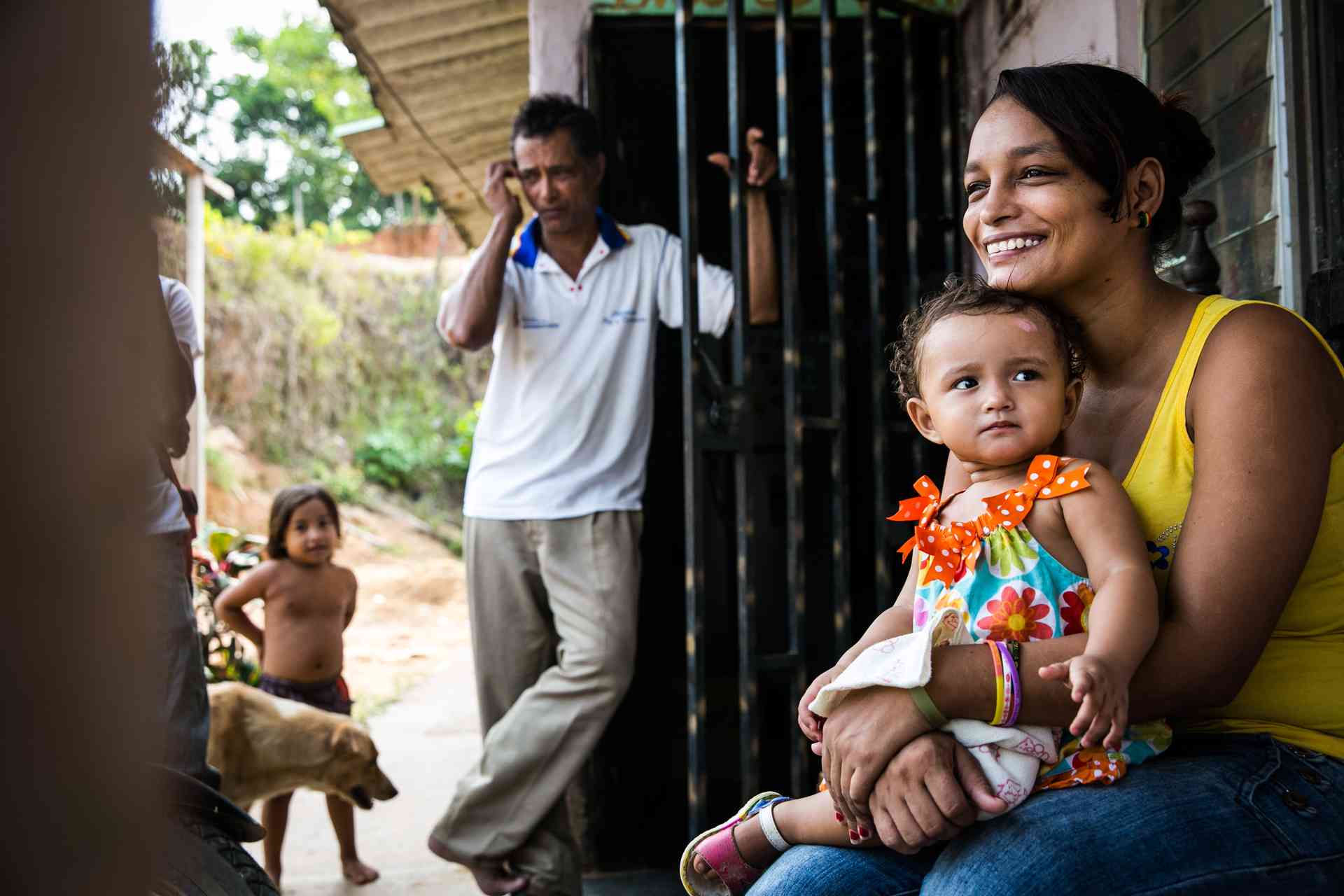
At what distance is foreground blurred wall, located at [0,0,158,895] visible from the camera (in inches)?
19.5

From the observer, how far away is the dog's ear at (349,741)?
3.53 m

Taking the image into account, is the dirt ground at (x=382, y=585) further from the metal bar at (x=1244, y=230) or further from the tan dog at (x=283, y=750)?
the metal bar at (x=1244, y=230)

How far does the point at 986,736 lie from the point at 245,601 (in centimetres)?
345

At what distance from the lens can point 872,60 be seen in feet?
10.5

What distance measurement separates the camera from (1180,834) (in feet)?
3.82

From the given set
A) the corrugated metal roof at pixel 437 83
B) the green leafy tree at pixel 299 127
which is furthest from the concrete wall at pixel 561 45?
the green leafy tree at pixel 299 127

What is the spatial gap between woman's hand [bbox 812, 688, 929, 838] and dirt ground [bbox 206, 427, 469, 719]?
18.9 ft

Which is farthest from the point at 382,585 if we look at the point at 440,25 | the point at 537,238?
the point at 537,238

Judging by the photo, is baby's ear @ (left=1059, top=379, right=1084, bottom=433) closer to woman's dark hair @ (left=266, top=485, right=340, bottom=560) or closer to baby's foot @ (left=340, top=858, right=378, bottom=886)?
baby's foot @ (left=340, top=858, right=378, bottom=886)

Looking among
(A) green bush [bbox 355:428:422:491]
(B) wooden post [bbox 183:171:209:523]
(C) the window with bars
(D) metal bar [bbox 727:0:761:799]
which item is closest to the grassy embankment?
(A) green bush [bbox 355:428:422:491]

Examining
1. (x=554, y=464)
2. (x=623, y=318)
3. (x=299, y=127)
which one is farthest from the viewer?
(x=299, y=127)

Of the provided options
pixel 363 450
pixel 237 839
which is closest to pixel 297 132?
pixel 363 450

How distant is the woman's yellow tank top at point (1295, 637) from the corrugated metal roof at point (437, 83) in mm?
3542

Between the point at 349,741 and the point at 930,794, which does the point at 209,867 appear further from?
the point at 349,741
